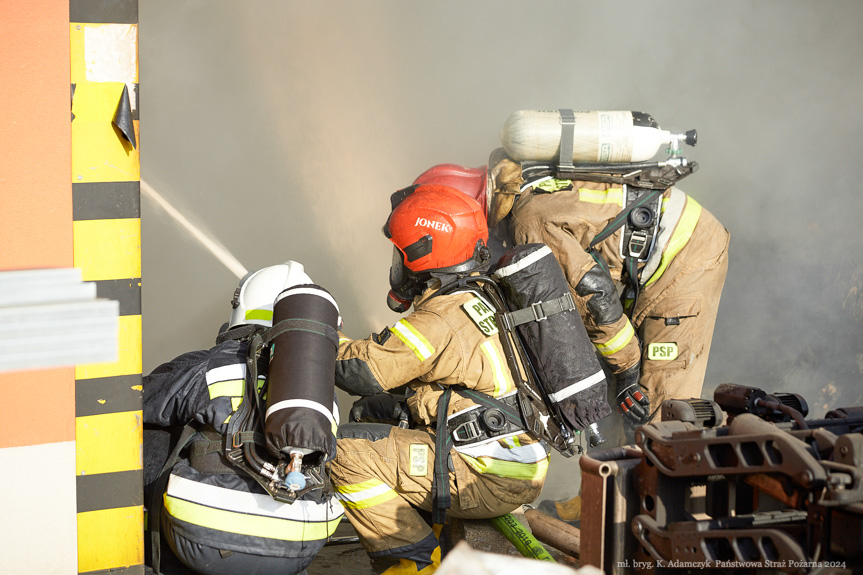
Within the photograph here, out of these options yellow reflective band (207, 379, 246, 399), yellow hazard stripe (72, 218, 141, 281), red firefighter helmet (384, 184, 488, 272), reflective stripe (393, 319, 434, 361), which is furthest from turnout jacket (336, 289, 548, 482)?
yellow hazard stripe (72, 218, 141, 281)

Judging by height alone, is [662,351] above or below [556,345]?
below

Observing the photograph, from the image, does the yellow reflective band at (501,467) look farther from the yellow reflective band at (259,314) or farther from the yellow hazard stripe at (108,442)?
the yellow hazard stripe at (108,442)

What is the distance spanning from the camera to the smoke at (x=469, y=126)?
19.0ft

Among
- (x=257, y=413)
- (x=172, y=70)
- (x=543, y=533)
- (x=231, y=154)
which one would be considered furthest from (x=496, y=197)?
(x=172, y=70)

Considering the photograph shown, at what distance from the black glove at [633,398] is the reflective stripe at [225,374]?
2.55m

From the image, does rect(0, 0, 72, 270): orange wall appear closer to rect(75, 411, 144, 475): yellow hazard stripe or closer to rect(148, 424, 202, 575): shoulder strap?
rect(75, 411, 144, 475): yellow hazard stripe

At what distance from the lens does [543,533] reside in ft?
12.3

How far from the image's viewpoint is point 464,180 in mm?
4219

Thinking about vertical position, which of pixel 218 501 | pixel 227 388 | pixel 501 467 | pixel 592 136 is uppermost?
pixel 592 136

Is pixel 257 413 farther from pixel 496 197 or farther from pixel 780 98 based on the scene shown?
pixel 780 98

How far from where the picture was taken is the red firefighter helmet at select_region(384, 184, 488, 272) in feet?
11.3

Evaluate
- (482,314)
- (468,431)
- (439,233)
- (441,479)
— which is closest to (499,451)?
(468,431)

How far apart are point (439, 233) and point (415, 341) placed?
0.61 meters

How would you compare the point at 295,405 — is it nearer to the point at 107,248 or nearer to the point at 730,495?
the point at 107,248
